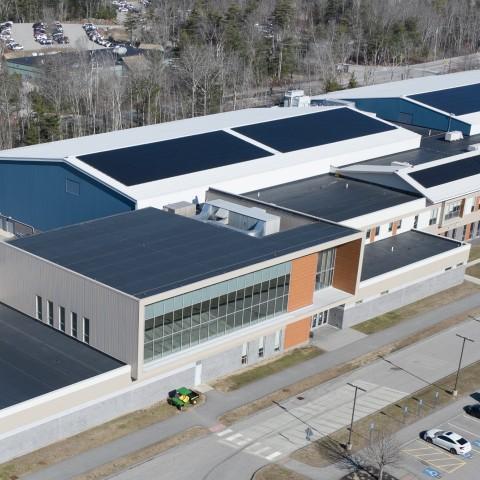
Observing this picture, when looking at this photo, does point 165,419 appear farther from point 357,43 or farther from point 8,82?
point 357,43

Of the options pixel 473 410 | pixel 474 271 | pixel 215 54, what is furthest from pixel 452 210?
pixel 215 54

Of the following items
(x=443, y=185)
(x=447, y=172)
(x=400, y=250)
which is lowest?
(x=400, y=250)

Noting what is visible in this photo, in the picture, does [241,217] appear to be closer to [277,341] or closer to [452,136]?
[277,341]

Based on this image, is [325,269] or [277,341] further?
[325,269]

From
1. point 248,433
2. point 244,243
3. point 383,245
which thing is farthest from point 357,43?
point 248,433

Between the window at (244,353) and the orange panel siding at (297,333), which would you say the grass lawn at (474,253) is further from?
the window at (244,353)

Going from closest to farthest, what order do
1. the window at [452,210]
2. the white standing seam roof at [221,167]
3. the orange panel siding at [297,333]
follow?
the orange panel siding at [297,333] → the white standing seam roof at [221,167] → the window at [452,210]

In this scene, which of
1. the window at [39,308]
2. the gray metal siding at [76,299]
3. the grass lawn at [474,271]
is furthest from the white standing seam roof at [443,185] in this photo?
the window at [39,308]
